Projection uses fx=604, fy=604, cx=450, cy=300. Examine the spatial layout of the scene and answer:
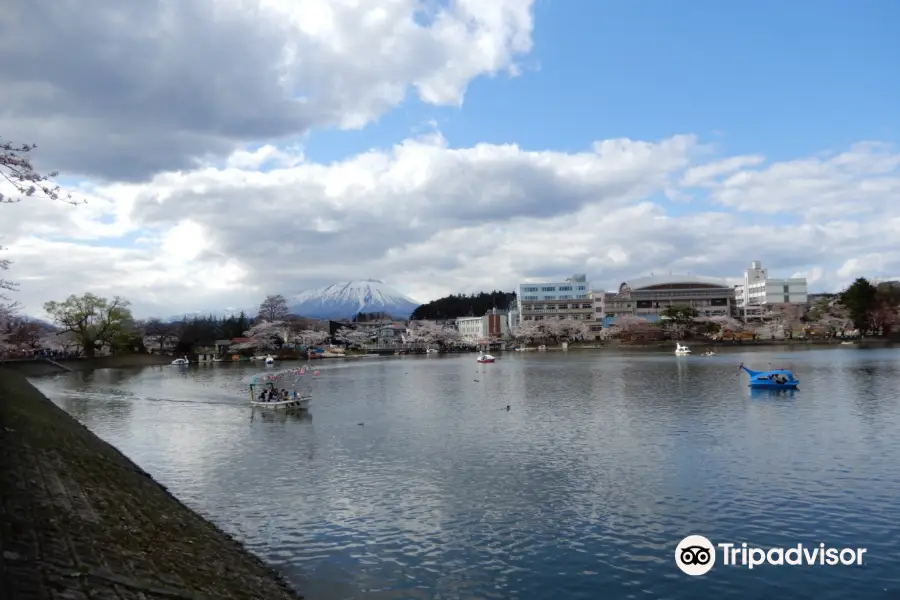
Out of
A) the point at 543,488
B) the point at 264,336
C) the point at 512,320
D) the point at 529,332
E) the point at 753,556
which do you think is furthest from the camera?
the point at 512,320

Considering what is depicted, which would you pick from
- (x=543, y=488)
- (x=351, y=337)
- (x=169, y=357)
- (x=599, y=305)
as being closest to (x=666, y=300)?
(x=599, y=305)

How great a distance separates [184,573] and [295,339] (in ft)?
393

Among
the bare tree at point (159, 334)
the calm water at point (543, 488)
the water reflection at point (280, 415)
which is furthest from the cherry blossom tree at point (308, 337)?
the water reflection at point (280, 415)

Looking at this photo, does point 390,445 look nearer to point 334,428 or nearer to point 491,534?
point 334,428

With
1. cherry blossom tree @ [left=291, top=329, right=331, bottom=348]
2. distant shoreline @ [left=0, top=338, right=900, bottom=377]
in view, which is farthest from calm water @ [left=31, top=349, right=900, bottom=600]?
cherry blossom tree @ [left=291, top=329, right=331, bottom=348]

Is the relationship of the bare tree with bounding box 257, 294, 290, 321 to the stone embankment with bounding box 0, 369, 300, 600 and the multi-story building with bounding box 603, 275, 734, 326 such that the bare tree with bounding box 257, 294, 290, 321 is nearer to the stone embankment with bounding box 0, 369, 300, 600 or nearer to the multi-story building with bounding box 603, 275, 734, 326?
the multi-story building with bounding box 603, 275, 734, 326

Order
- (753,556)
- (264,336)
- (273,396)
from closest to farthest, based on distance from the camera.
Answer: (753,556), (273,396), (264,336)

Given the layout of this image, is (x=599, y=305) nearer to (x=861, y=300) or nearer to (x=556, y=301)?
(x=556, y=301)

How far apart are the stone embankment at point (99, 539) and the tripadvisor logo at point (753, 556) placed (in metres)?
7.46

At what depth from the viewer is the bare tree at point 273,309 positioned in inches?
5231

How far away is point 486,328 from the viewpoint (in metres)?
163

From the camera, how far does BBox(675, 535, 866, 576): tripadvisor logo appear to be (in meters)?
11.4

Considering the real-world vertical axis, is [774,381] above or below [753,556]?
above

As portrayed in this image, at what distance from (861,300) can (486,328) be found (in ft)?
283
